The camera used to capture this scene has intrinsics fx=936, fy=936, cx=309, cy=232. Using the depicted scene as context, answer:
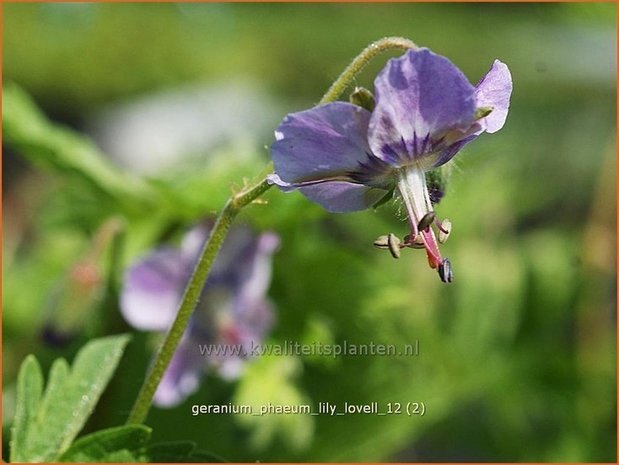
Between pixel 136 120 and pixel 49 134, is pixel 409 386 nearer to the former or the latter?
pixel 49 134

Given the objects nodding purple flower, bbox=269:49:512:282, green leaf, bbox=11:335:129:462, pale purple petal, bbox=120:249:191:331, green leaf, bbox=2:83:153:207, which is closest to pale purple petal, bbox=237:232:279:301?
pale purple petal, bbox=120:249:191:331

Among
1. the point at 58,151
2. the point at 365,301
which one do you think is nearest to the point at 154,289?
the point at 58,151

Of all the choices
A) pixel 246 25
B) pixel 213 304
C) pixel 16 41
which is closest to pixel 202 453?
pixel 213 304

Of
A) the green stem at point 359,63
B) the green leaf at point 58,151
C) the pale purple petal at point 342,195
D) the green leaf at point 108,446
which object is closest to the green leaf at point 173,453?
the green leaf at point 108,446

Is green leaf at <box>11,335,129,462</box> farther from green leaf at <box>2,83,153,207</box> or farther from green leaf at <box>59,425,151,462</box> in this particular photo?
green leaf at <box>2,83,153,207</box>

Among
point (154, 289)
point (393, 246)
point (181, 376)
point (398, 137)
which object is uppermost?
point (398, 137)

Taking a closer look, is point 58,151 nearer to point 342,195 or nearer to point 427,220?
point 342,195
